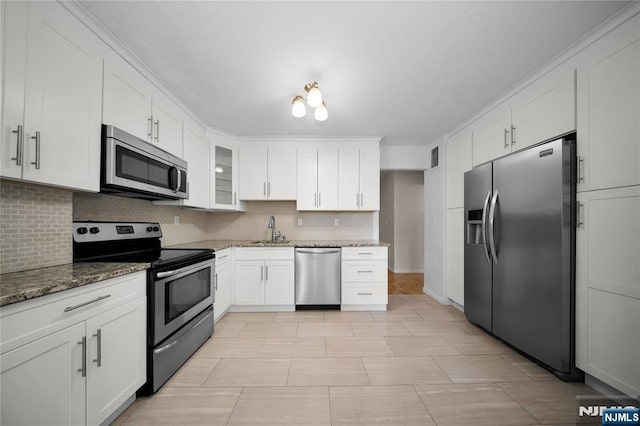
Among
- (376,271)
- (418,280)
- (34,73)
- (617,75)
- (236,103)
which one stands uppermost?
(236,103)

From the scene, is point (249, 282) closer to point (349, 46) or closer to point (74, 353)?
point (74, 353)

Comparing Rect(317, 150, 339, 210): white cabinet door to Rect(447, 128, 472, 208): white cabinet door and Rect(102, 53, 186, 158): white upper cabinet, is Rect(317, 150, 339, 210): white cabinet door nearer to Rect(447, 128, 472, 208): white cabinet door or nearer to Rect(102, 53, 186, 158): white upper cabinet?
Rect(447, 128, 472, 208): white cabinet door

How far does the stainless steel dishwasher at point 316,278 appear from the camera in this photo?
3484 mm

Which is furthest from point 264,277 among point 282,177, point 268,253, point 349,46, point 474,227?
point 349,46

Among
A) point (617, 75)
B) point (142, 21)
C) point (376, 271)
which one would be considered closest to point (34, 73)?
point (142, 21)

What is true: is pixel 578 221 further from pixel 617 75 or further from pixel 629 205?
pixel 617 75

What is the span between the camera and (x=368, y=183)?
3.84 metres

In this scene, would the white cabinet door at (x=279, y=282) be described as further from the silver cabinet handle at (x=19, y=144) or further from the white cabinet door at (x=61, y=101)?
the silver cabinet handle at (x=19, y=144)

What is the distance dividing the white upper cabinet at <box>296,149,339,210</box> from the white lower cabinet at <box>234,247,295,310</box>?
84cm

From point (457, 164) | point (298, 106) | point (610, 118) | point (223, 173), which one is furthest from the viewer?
point (223, 173)

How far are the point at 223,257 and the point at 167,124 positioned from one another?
4.94 feet

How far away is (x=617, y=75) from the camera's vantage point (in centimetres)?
162

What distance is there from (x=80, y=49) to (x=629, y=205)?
3.27 m

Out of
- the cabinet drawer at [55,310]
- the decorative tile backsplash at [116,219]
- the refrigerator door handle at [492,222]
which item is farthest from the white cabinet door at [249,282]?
the refrigerator door handle at [492,222]
